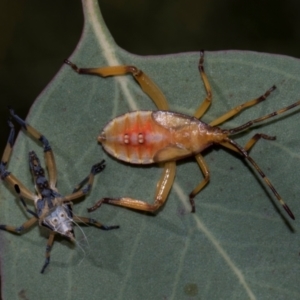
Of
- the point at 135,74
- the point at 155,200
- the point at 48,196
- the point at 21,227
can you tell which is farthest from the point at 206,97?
the point at 21,227

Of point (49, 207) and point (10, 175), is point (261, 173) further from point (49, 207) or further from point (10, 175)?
point (10, 175)

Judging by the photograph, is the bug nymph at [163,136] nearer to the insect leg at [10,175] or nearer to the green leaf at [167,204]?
the green leaf at [167,204]

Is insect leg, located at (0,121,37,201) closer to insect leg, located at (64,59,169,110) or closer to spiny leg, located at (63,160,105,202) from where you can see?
spiny leg, located at (63,160,105,202)

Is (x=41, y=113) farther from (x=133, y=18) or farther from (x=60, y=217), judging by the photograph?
(x=133, y=18)

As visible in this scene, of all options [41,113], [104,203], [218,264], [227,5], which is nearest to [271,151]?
[218,264]

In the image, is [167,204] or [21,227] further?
[167,204]

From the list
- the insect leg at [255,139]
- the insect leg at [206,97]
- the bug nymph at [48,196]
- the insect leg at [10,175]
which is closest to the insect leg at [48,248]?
the bug nymph at [48,196]

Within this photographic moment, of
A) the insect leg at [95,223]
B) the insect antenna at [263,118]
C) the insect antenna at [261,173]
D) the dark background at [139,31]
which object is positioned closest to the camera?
the insect antenna at [261,173]

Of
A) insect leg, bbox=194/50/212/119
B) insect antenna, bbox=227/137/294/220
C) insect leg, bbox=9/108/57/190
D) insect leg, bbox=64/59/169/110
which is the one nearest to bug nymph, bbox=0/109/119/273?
insect leg, bbox=9/108/57/190
